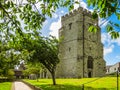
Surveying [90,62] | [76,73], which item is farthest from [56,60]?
[90,62]

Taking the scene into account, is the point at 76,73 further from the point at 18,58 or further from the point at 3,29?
the point at 3,29

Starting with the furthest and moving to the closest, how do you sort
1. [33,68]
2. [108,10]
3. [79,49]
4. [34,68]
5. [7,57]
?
[79,49] < [33,68] < [34,68] < [7,57] < [108,10]

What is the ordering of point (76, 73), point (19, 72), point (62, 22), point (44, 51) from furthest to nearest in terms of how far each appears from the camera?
point (19, 72) < point (62, 22) < point (76, 73) < point (44, 51)

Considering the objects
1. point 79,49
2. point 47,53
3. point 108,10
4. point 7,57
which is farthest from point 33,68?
point 108,10

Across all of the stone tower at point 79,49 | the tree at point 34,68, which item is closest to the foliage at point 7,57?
the tree at point 34,68

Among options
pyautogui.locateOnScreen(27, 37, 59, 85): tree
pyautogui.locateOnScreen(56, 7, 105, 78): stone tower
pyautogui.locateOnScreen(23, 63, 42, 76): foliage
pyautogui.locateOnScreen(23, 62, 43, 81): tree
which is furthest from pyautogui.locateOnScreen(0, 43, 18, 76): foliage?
pyautogui.locateOnScreen(56, 7, 105, 78): stone tower

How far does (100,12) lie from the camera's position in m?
5.22

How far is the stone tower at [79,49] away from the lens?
61.0 meters

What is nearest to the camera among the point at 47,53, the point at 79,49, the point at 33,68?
the point at 47,53

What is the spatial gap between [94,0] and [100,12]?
285mm

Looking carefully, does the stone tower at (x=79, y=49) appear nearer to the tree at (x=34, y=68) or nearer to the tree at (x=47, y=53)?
the tree at (x=34, y=68)

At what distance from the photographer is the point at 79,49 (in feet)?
201

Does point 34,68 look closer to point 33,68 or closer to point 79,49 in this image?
point 33,68

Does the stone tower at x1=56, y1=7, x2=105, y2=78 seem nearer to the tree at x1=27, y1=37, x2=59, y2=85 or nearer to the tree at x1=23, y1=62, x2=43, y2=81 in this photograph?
the tree at x1=23, y1=62, x2=43, y2=81
